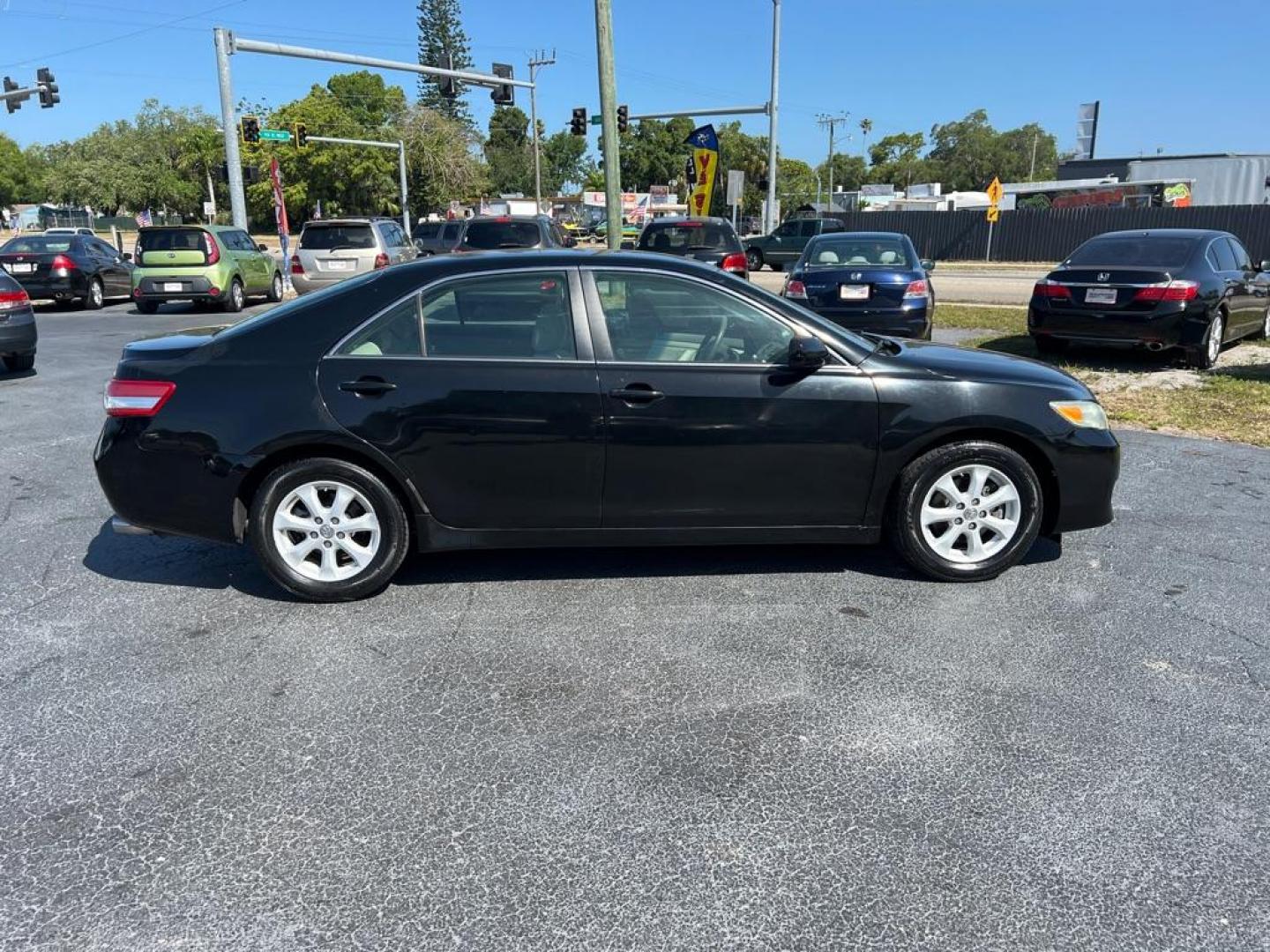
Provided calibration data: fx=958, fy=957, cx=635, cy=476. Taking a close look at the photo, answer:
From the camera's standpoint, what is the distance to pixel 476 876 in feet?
8.49

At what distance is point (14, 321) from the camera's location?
995cm

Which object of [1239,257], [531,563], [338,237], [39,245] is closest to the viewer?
[531,563]

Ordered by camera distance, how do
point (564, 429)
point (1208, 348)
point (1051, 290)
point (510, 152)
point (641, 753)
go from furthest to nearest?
point (510, 152), point (1051, 290), point (1208, 348), point (564, 429), point (641, 753)

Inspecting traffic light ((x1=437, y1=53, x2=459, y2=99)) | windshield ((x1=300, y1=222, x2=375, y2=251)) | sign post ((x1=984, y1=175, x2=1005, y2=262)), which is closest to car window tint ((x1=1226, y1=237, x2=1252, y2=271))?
windshield ((x1=300, y1=222, x2=375, y2=251))

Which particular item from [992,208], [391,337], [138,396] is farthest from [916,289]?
[992,208]

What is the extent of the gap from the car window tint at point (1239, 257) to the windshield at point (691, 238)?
712 cm

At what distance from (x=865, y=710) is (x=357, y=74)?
4105 inches

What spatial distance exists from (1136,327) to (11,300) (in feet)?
38.5

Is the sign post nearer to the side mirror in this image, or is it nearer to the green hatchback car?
the green hatchback car

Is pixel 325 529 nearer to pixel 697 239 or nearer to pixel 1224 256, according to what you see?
pixel 1224 256

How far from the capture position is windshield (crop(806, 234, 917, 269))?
1166cm

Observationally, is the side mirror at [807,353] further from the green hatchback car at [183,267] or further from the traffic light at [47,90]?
the traffic light at [47,90]

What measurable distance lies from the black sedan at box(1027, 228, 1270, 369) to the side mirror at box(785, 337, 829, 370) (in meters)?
7.28

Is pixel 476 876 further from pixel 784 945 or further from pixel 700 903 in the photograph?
pixel 784 945
